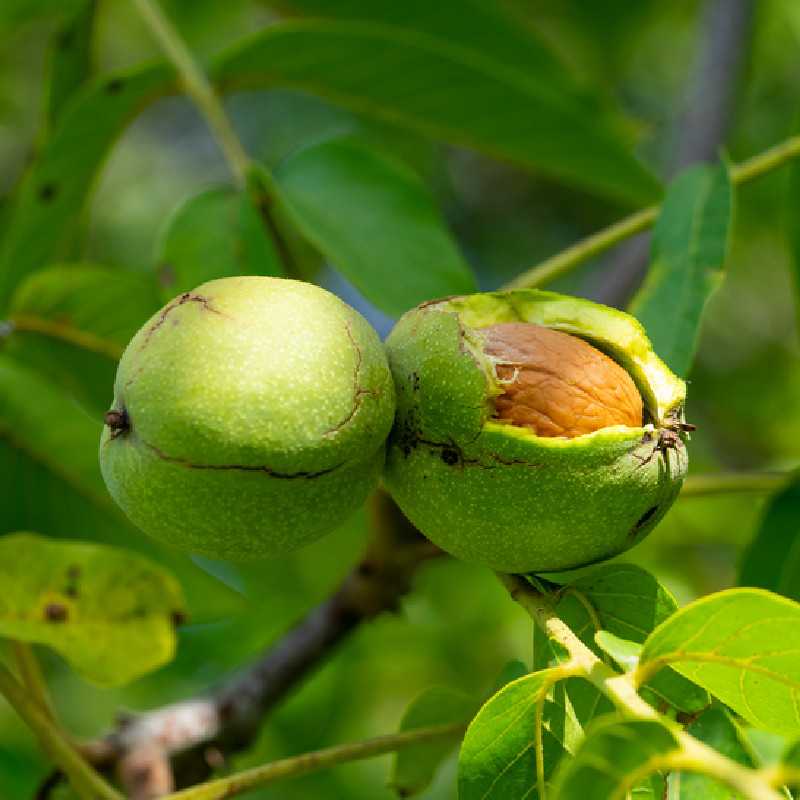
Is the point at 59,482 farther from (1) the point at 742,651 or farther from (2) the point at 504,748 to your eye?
(1) the point at 742,651

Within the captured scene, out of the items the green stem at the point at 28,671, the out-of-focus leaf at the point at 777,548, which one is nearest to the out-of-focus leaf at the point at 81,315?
the green stem at the point at 28,671

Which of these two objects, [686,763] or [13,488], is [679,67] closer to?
[13,488]

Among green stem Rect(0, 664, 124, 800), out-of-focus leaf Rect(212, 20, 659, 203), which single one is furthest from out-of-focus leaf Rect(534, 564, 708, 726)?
out-of-focus leaf Rect(212, 20, 659, 203)

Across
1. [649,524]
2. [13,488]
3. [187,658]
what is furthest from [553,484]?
[187,658]

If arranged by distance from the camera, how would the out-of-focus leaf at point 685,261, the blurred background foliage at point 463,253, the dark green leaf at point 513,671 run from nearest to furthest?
1. the dark green leaf at point 513,671
2. the out-of-focus leaf at point 685,261
3. the blurred background foliage at point 463,253

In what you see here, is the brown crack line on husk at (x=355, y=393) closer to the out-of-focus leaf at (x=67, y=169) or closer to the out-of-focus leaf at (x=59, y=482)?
the out-of-focus leaf at (x=59, y=482)

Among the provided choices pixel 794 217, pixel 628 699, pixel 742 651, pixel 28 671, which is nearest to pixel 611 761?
pixel 628 699
